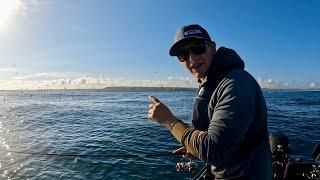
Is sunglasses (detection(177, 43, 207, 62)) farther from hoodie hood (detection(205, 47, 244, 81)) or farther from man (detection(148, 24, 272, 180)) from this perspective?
hoodie hood (detection(205, 47, 244, 81))

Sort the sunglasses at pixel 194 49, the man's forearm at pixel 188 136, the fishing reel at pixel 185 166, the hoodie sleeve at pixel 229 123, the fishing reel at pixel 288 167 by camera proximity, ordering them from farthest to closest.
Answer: the fishing reel at pixel 185 166, the fishing reel at pixel 288 167, the sunglasses at pixel 194 49, the man's forearm at pixel 188 136, the hoodie sleeve at pixel 229 123

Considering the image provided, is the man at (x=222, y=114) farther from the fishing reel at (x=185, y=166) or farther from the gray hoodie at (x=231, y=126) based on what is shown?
the fishing reel at (x=185, y=166)

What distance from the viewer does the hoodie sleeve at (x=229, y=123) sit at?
8.63 feet

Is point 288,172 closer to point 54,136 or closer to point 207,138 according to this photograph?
point 207,138

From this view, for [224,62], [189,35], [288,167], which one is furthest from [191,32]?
[288,167]

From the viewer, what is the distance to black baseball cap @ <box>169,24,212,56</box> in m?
3.18

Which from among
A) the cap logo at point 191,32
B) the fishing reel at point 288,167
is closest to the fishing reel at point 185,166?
the fishing reel at point 288,167

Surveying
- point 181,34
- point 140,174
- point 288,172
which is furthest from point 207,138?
point 140,174

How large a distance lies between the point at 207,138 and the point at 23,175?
15.8 m

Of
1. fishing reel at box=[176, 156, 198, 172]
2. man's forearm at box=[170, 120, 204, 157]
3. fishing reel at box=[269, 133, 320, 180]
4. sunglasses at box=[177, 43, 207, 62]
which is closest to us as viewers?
man's forearm at box=[170, 120, 204, 157]

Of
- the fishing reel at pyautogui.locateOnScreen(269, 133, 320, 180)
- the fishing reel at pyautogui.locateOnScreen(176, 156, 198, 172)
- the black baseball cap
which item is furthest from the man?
the fishing reel at pyautogui.locateOnScreen(269, 133, 320, 180)

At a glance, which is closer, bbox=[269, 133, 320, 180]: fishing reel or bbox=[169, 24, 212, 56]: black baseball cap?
bbox=[169, 24, 212, 56]: black baseball cap

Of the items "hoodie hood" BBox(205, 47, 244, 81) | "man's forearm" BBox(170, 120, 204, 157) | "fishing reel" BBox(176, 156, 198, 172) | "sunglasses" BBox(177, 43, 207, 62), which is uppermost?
"sunglasses" BBox(177, 43, 207, 62)

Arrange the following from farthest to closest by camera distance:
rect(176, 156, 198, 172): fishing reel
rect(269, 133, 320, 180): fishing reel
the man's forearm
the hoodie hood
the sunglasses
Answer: rect(176, 156, 198, 172): fishing reel → rect(269, 133, 320, 180): fishing reel → the sunglasses → the hoodie hood → the man's forearm
